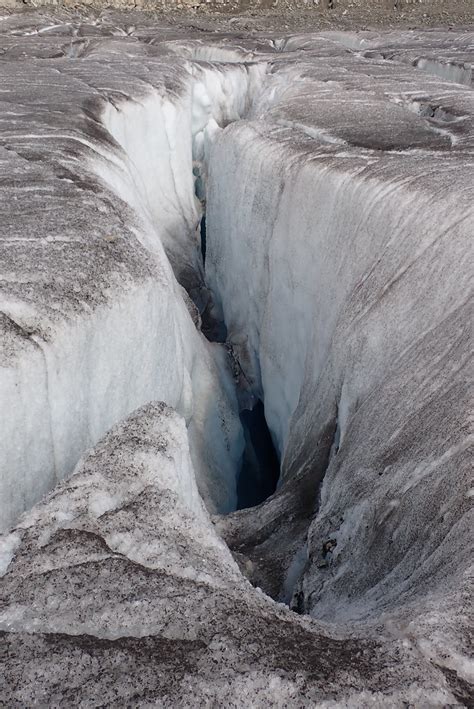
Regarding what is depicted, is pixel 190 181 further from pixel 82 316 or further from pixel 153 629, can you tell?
pixel 153 629

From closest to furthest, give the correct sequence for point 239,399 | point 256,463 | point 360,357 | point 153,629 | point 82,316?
point 153,629
point 82,316
point 360,357
point 256,463
point 239,399

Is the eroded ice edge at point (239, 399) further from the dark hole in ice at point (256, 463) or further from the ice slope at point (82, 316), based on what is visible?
the dark hole in ice at point (256, 463)

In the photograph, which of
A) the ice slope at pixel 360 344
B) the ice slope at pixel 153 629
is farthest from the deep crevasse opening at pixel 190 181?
the ice slope at pixel 153 629

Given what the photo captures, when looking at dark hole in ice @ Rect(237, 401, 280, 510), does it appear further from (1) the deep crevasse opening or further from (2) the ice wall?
(2) the ice wall

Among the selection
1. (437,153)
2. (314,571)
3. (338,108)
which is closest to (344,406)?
(314,571)

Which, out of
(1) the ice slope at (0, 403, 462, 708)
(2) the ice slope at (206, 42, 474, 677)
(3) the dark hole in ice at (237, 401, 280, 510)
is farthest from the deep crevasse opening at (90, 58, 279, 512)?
(1) the ice slope at (0, 403, 462, 708)

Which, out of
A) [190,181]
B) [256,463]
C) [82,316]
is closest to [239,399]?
[256,463]

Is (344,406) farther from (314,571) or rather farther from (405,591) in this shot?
(405,591)
